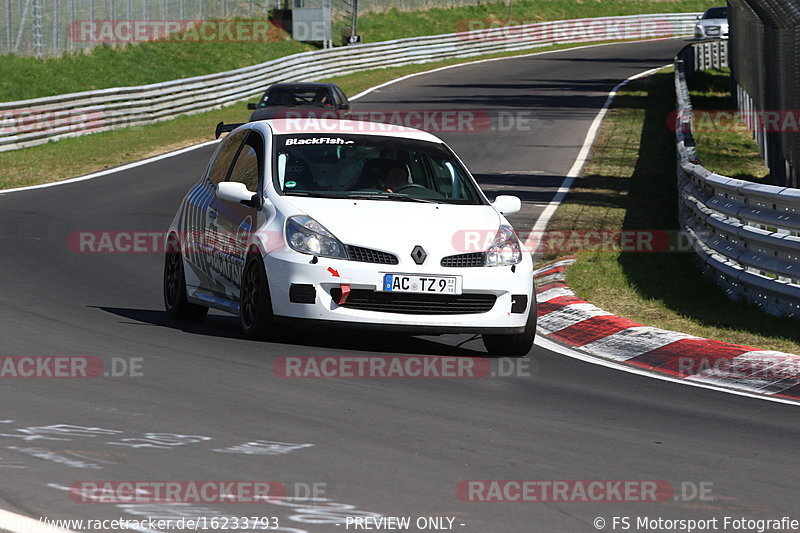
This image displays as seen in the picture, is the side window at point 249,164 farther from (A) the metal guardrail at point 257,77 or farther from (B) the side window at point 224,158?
(A) the metal guardrail at point 257,77

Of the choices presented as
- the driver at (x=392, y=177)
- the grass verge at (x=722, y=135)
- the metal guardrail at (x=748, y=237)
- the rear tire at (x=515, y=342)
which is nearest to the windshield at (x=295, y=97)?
the grass verge at (x=722, y=135)

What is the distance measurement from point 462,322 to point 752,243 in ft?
11.0

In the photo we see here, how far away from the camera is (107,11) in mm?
45875

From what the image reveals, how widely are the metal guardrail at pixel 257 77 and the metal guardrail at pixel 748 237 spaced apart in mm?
18840

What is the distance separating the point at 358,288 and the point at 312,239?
0.47 m

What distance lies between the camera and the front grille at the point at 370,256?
9.37m

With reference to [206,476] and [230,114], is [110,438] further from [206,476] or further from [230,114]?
[230,114]

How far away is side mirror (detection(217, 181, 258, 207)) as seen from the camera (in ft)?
33.2

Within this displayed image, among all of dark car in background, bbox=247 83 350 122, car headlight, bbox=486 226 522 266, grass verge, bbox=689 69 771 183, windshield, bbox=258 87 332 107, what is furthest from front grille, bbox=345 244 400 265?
windshield, bbox=258 87 332 107

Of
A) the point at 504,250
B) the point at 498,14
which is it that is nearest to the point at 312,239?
the point at 504,250

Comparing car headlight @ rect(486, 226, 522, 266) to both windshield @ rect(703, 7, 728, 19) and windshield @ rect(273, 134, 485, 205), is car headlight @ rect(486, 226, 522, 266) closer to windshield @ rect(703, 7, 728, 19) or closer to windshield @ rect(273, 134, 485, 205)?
windshield @ rect(273, 134, 485, 205)

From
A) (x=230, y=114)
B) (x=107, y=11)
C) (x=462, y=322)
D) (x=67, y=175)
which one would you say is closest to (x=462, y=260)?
(x=462, y=322)

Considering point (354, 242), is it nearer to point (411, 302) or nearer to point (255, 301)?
point (411, 302)

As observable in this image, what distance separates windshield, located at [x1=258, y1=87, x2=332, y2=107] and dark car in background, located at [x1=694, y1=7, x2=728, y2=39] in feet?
102
